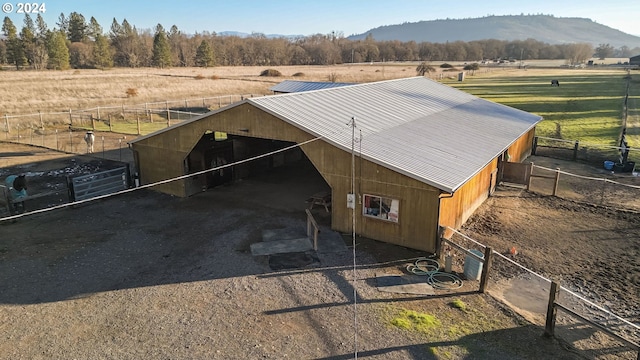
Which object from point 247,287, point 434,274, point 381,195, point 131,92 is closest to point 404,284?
point 434,274

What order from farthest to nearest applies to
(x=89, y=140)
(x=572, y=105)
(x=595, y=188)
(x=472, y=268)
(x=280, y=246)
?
1. (x=572, y=105)
2. (x=89, y=140)
3. (x=595, y=188)
4. (x=280, y=246)
5. (x=472, y=268)

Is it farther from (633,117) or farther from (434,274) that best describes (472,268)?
(633,117)

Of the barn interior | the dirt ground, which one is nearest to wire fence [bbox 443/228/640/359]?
the dirt ground

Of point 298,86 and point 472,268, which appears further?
point 298,86

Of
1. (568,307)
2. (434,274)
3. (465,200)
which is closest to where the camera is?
(568,307)

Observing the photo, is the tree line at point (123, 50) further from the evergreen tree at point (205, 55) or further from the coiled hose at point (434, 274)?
the coiled hose at point (434, 274)

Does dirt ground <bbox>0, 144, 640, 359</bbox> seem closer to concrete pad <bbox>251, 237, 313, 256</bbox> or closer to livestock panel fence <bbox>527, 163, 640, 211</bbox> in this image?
concrete pad <bbox>251, 237, 313, 256</bbox>
